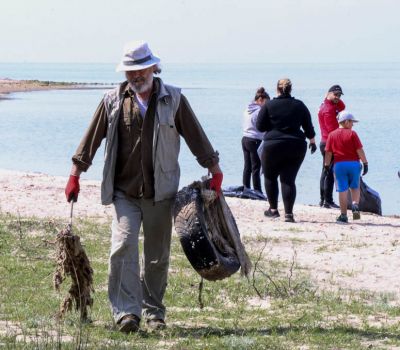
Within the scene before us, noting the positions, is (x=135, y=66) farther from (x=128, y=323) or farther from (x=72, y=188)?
(x=128, y=323)

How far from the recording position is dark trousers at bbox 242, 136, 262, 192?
17906 mm

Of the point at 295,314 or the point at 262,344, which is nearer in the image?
the point at 262,344

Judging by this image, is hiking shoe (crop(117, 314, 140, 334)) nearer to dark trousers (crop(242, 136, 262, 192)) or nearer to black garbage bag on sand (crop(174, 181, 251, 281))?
black garbage bag on sand (crop(174, 181, 251, 281))

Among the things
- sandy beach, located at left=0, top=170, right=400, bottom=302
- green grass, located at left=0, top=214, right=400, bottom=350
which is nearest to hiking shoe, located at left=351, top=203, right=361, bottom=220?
sandy beach, located at left=0, top=170, right=400, bottom=302

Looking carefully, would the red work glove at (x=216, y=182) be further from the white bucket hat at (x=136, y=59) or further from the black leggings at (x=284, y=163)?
the black leggings at (x=284, y=163)

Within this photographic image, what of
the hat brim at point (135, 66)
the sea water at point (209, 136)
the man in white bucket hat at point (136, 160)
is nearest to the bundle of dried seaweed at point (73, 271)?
the man in white bucket hat at point (136, 160)

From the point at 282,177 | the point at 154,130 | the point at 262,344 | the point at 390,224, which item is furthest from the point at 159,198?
the point at 390,224

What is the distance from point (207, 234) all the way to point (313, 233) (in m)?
6.01

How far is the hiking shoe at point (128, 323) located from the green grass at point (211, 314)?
0.06 m

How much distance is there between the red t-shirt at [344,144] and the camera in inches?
587

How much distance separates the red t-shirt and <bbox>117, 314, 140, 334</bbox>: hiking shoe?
24.7ft

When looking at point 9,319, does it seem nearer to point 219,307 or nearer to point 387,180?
point 219,307

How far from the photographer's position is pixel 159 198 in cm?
793

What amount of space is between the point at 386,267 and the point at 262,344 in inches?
167
